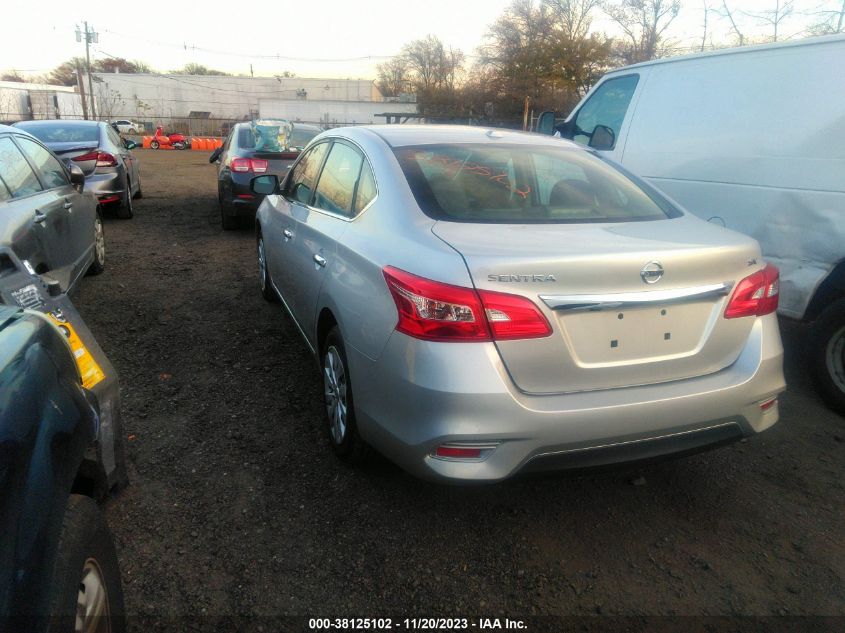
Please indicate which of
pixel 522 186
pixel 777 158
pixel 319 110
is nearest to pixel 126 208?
pixel 522 186

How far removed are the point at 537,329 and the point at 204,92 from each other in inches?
3147

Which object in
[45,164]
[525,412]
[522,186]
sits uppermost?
[522,186]

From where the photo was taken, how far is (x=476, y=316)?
220cm

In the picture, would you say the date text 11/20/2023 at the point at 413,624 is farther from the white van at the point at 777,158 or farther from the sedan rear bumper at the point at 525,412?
the white van at the point at 777,158

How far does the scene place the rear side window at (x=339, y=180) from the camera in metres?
3.38

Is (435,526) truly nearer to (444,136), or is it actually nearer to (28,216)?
(444,136)

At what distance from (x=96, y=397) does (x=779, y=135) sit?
4089 mm

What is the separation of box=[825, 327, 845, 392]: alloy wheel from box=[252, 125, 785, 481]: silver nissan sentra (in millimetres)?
1474

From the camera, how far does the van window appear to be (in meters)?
5.59

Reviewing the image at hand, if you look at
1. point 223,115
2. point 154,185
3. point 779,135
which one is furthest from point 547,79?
point 223,115

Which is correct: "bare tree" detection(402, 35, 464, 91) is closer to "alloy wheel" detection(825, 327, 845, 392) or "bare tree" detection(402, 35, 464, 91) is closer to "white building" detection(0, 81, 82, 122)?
"white building" detection(0, 81, 82, 122)

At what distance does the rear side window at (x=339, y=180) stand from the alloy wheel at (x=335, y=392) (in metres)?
0.75

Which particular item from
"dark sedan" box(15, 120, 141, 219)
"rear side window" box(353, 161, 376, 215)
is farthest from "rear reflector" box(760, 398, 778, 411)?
"dark sedan" box(15, 120, 141, 219)

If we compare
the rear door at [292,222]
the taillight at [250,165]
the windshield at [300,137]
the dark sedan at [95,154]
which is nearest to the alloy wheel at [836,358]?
the rear door at [292,222]
